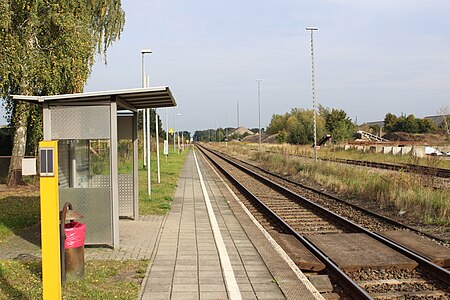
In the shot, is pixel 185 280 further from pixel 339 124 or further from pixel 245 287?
pixel 339 124

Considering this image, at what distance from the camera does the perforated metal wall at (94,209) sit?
818cm

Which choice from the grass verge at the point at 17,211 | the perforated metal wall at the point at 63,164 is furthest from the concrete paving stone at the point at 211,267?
the grass verge at the point at 17,211

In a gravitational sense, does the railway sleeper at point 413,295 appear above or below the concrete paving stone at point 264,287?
below

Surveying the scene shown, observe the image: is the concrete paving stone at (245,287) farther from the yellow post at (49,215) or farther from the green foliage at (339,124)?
the green foliage at (339,124)

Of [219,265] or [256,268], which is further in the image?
[219,265]

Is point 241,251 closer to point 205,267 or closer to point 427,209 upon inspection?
point 205,267

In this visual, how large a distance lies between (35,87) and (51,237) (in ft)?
48.9

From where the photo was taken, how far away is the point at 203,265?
717 centimetres

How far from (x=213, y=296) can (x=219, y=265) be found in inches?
58.0

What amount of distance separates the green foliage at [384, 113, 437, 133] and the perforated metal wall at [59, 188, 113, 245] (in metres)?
86.3

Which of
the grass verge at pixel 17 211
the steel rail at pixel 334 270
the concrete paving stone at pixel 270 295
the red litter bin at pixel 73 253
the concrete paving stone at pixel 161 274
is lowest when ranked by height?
Result: the steel rail at pixel 334 270

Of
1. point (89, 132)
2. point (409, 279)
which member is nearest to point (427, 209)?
point (409, 279)

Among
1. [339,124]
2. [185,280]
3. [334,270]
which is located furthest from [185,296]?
[339,124]

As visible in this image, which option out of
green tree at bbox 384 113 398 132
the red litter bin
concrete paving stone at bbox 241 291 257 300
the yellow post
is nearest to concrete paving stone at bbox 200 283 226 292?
concrete paving stone at bbox 241 291 257 300
